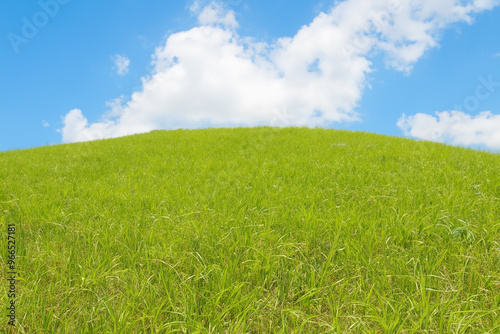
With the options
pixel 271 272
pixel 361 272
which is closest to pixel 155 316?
pixel 271 272

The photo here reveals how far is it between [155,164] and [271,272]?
23.4ft

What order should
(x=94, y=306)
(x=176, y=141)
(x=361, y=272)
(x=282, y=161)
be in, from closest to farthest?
(x=94, y=306) < (x=361, y=272) < (x=282, y=161) < (x=176, y=141)

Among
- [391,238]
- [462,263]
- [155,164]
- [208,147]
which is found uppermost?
[208,147]

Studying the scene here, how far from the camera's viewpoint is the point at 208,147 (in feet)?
38.7

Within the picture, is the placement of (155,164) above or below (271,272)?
above

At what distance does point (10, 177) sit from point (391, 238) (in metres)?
9.75

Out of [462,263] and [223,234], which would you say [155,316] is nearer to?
[223,234]

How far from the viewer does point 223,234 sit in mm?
3668

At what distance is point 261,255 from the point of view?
3.20 m

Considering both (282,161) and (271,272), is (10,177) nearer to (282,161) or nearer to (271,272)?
(282,161)

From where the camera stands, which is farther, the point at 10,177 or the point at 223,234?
the point at 10,177

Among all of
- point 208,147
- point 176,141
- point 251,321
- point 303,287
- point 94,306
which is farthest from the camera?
point 176,141

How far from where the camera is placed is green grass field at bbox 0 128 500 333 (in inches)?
95.2

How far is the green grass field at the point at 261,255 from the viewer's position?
2.42 meters
